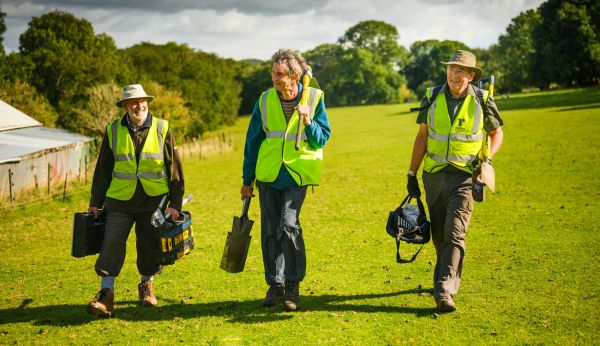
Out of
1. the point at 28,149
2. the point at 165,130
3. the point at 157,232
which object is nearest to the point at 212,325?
the point at 157,232

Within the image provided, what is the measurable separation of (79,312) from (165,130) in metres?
2.42

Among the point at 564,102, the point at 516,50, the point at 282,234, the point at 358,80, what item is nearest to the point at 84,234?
the point at 282,234

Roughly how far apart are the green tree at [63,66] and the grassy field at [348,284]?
1242 inches

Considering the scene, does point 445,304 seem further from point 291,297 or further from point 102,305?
point 102,305

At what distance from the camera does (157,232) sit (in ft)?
24.1

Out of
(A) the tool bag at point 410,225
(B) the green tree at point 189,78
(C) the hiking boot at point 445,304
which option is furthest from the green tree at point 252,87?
(C) the hiking boot at point 445,304

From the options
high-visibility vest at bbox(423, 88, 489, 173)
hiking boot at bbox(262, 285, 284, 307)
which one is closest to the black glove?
high-visibility vest at bbox(423, 88, 489, 173)

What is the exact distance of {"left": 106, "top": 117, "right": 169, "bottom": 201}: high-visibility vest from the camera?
7453mm

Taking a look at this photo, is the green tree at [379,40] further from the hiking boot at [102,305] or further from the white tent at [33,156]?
the hiking boot at [102,305]

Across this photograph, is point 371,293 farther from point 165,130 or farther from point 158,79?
point 158,79

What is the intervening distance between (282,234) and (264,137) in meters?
1.19

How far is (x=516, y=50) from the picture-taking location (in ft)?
331

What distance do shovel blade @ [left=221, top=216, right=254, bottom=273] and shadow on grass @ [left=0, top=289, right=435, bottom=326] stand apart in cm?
48

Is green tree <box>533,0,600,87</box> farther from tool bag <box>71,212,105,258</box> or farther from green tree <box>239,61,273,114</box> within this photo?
tool bag <box>71,212,105,258</box>
